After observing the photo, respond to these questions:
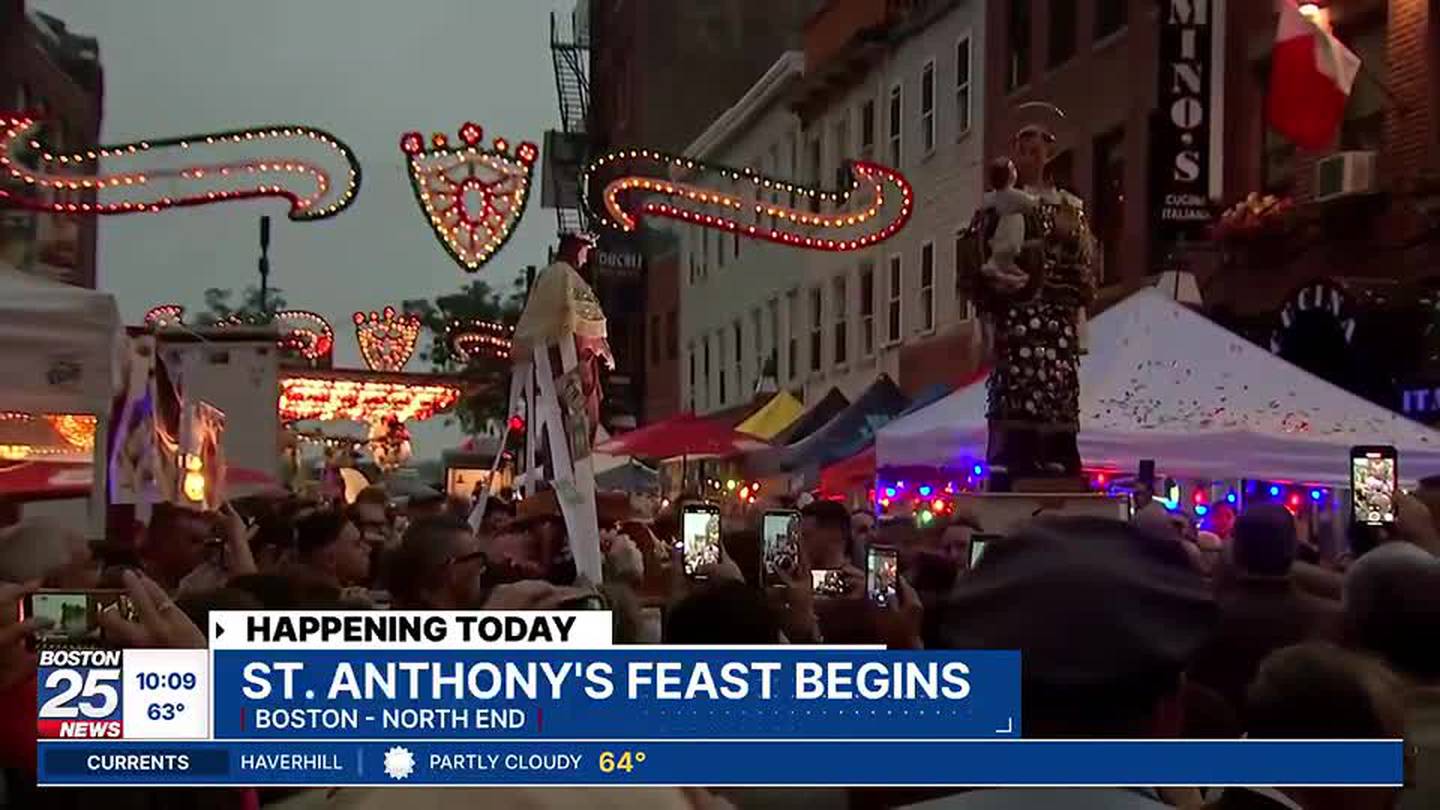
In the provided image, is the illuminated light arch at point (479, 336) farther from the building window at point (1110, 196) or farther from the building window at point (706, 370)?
the building window at point (706, 370)

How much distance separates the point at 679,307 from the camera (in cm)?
2778

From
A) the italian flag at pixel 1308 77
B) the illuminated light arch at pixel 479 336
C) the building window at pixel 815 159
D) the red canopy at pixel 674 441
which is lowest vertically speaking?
the red canopy at pixel 674 441

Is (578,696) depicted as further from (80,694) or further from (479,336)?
(479,336)

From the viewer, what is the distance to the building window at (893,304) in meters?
18.4

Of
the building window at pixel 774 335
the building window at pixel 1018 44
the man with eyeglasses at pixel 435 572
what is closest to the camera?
the man with eyeglasses at pixel 435 572

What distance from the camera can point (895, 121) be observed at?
18.3 metres

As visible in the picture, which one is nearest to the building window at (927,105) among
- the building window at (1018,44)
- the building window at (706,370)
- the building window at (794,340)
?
the building window at (1018,44)

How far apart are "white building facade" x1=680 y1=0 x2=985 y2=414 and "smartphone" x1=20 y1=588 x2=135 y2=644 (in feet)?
43.4

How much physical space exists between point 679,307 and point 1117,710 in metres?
26.1

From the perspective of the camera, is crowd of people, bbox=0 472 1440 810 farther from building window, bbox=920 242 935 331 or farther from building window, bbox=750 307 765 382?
building window, bbox=750 307 765 382

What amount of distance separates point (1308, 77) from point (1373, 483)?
5.68m

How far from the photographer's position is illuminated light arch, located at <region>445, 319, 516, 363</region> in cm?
1125

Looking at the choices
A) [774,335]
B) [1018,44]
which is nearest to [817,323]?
[774,335]

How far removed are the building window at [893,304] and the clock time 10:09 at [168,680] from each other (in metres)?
15.8
